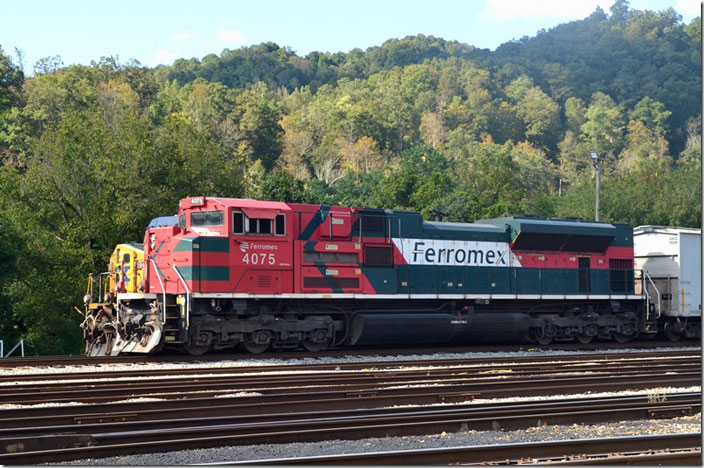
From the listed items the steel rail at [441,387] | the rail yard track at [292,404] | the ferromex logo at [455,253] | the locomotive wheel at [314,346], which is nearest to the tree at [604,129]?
the ferromex logo at [455,253]

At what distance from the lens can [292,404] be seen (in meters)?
10.3

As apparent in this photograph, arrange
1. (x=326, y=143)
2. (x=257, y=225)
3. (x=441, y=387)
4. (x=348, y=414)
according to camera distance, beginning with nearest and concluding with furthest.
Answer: (x=348, y=414) < (x=441, y=387) < (x=257, y=225) < (x=326, y=143)

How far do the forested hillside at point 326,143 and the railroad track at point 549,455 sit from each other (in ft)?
64.5

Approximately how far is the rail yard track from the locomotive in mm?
2540

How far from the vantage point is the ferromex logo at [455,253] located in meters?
20.4

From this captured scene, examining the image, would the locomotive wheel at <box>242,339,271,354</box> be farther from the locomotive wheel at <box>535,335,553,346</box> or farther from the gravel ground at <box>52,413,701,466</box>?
the gravel ground at <box>52,413,701,466</box>

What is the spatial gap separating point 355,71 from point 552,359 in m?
158

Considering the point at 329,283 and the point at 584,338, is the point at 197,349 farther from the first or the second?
the point at 584,338

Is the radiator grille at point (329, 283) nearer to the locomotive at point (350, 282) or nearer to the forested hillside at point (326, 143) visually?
the locomotive at point (350, 282)

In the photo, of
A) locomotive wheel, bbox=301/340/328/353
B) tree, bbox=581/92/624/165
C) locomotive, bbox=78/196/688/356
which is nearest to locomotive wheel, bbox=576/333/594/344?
locomotive, bbox=78/196/688/356

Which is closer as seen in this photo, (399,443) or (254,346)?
(399,443)

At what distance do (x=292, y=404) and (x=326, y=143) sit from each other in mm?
73115

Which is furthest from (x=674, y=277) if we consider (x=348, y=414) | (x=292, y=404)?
(x=292, y=404)

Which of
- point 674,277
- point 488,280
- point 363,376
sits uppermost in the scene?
point 488,280
